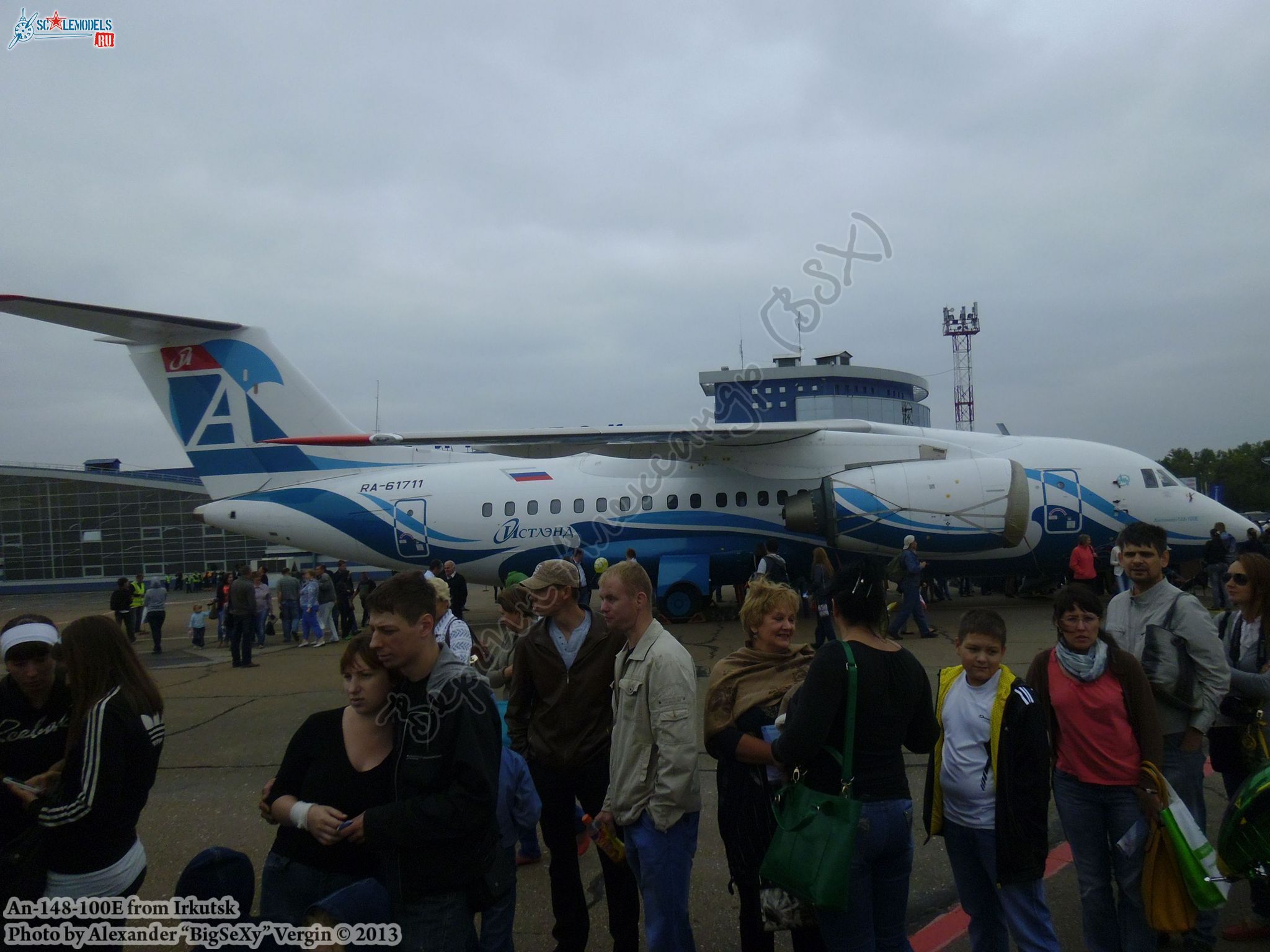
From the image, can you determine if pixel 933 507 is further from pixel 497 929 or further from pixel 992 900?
pixel 497 929

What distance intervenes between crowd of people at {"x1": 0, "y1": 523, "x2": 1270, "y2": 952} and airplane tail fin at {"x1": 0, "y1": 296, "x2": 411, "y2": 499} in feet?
41.5

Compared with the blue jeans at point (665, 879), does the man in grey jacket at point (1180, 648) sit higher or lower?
higher

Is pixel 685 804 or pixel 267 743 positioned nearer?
pixel 685 804

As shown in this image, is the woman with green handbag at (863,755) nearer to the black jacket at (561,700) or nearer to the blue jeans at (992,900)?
the blue jeans at (992,900)

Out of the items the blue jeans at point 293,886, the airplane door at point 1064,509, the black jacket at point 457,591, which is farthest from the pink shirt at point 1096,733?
the airplane door at point 1064,509

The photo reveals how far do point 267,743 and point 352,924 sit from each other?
19.4ft

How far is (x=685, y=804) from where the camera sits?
9.99 ft

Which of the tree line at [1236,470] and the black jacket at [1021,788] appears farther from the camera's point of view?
the tree line at [1236,470]

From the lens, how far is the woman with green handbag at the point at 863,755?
8.61ft

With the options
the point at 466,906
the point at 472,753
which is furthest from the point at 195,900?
the point at 472,753

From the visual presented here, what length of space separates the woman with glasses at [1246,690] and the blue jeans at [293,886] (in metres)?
3.96

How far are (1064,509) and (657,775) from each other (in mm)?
12402

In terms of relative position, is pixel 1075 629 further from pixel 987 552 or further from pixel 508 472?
pixel 508 472

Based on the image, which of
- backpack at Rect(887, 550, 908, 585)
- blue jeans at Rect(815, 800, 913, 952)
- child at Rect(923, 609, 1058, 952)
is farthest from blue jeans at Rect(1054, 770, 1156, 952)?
backpack at Rect(887, 550, 908, 585)
